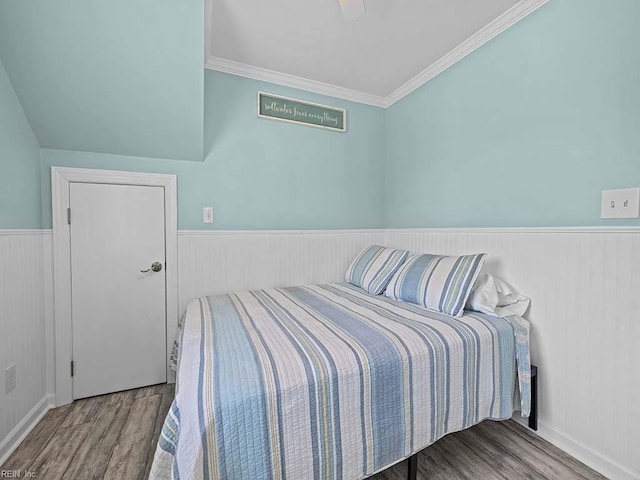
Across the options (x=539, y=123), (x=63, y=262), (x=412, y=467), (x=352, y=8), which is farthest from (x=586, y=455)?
(x=63, y=262)

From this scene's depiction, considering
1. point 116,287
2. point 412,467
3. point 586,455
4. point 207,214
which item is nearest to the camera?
point 412,467

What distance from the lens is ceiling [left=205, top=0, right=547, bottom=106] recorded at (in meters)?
1.73

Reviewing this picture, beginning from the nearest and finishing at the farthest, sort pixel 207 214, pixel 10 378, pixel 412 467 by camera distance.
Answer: pixel 412 467
pixel 10 378
pixel 207 214

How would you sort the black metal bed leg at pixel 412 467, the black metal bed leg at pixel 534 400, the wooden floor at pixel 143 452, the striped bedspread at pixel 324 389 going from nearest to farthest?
the striped bedspread at pixel 324 389 → the black metal bed leg at pixel 412 467 → the wooden floor at pixel 143 452 → the black metal bed leg at pixel 534 400

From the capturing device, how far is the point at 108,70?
1.68 m

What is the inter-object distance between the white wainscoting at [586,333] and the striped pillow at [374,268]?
29.3 inches

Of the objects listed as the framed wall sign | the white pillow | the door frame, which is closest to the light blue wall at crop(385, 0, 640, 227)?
the white pillow

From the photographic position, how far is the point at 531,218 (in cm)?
170

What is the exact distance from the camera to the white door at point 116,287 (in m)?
1.99

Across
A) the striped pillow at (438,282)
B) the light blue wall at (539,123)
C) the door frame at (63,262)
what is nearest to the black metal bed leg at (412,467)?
the striped pillow at (438,282)

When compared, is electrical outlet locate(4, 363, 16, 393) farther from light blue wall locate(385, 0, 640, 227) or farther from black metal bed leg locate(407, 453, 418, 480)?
light blue wall locate(385, 0, 640, 227)

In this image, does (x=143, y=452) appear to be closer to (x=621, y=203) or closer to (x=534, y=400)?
(x=534, y=400)

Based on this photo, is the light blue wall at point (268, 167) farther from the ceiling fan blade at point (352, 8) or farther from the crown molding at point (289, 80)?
the ceiling fan blade at point (352, 8)

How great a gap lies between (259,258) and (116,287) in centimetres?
106
